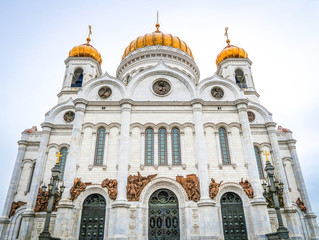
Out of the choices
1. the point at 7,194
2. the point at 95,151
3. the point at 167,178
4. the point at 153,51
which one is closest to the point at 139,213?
the point at 167,178

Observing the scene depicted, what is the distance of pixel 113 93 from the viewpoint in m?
19.4

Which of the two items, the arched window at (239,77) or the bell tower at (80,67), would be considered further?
the arched window at (239,77)

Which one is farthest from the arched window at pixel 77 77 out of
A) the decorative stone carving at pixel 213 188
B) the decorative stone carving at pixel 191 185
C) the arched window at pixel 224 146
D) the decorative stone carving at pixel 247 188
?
the decorative stone carving at pixel 247 188

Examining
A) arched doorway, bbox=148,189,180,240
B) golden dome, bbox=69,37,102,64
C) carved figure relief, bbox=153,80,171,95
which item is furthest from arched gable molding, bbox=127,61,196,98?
golden dome, bbox=69,37,102,64

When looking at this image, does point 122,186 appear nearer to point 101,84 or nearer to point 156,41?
point 101,84

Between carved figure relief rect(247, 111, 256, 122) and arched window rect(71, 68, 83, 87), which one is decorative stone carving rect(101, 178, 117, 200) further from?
carved figure relief rect(247, 111, 256, 122)

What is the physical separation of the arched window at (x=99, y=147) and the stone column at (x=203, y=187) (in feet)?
23.0

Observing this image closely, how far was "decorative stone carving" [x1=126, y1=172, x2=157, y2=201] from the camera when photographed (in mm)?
15656

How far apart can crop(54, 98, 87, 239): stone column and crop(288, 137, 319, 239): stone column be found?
18368mm

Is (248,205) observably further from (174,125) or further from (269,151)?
(174,125)

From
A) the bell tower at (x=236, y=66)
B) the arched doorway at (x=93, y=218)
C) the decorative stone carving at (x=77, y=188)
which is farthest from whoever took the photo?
the bell tower at (x=236, y=66)

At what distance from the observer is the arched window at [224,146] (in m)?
17.4

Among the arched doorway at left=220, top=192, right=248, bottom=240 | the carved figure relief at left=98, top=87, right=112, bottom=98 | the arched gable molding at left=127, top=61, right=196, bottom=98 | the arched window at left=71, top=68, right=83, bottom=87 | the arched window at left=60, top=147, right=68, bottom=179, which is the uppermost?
the arched window at left=71, top=68, right=83, bottom=87

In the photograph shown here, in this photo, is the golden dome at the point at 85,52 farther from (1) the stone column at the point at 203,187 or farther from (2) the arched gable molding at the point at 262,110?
(2) the arched gable molding at the point at 262,110
